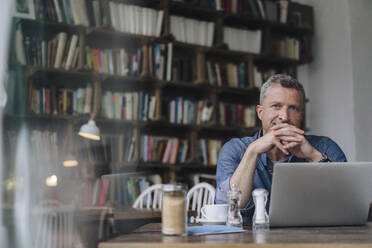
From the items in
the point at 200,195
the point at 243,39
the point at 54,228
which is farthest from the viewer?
the point at 243,39

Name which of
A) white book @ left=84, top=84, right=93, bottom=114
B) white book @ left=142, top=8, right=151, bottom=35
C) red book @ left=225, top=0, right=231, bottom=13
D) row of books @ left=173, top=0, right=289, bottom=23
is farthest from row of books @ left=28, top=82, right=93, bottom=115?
red book @ left=225, top=0, right=231, bottom=13

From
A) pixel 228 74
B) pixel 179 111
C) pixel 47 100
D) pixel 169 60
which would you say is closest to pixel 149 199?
pixel 179 111

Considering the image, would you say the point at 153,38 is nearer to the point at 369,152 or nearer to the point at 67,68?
the point at 67,68

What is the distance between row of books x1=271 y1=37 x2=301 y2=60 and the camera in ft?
15.0

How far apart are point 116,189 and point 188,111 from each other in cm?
Answer: 94

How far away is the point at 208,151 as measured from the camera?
409cm

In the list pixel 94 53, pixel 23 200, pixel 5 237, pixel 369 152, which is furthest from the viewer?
pixel 369 152

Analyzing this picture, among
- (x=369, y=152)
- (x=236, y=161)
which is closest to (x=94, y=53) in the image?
(x=236, y=161)

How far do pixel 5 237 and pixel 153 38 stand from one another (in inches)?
83.6

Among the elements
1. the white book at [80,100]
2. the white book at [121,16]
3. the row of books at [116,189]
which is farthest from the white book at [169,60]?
the row of books at [116,189]

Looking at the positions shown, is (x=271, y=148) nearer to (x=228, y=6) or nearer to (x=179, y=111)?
(x=179, y=111)

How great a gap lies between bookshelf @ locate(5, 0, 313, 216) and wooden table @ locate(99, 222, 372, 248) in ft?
8.39

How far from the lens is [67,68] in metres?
3.52

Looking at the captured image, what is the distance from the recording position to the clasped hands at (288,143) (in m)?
1.59
